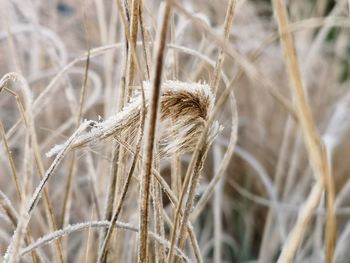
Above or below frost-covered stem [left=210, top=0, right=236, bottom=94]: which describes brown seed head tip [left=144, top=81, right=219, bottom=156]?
below

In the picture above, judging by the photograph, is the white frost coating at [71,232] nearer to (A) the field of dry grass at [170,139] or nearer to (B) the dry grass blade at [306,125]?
(A) the field of dry grass at [170,139]

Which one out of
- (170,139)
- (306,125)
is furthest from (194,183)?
(306,125)

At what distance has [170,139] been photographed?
1.10ft

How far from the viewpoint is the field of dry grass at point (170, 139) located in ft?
0.96

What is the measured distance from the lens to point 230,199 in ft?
3.71

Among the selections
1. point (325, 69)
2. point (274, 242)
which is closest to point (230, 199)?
point (274, 242)

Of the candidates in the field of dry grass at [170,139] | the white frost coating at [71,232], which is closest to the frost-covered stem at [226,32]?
the field of dry grass at [170,139]

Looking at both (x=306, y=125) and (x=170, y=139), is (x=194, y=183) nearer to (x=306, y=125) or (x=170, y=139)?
(x=170, y=139)

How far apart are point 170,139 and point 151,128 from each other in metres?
0.06

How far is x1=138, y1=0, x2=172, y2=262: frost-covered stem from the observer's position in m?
0.25

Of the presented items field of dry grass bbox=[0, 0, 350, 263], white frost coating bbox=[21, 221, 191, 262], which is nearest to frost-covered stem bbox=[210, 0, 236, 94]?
field of dry grass bbox=[0, 0, 350, 263]

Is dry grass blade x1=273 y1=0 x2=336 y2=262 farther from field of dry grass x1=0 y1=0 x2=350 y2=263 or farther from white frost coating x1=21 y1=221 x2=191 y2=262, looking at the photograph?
white frost coating x1=21 y1=221 x2=191 y2=262

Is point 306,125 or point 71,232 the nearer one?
point 306,125

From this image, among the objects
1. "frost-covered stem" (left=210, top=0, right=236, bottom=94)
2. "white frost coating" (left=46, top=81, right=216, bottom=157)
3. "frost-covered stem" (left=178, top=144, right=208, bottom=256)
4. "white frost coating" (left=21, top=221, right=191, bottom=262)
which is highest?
"frost-covered stem" (left=210, top=0, right=236, bottom=94)
